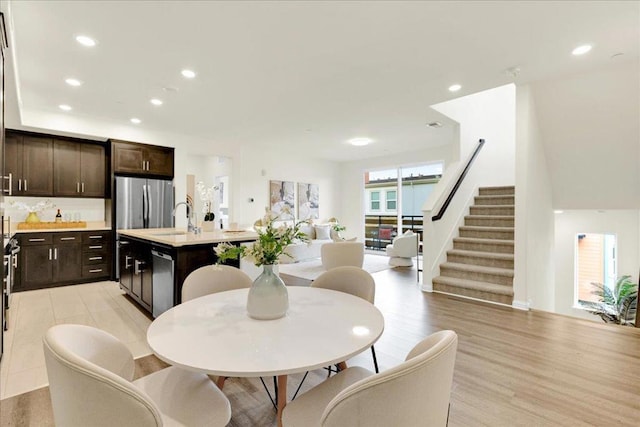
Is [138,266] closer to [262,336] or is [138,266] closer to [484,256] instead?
[262,336]

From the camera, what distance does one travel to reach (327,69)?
10.7ft

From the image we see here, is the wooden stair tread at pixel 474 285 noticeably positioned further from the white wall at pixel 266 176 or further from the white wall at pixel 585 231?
the white wall at pixel 266 176

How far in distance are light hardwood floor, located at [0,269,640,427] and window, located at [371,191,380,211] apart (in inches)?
216

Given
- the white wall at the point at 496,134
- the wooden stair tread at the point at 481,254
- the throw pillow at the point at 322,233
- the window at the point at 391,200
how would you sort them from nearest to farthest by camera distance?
the wooden stair tread at the point at 481,254 < the white wall at the point at 496,134 < the throw pillow at the point at 322,233 < the window at the point at 391,200

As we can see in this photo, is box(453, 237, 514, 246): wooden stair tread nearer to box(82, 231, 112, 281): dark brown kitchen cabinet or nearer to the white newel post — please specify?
the white newel post

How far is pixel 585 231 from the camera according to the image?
20.7ft

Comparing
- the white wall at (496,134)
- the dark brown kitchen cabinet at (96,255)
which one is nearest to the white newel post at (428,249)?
the white wall at (496,134)

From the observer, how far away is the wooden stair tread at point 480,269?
4023mm

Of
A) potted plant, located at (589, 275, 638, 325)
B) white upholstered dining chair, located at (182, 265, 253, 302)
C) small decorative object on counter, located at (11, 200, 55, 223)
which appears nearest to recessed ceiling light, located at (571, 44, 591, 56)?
white upholstered dining chair, located at (182, 265, 253, 302)

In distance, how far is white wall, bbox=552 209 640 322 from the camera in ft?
18.7

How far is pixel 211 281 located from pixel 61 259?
165 inches

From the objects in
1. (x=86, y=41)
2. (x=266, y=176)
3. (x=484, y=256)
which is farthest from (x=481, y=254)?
(x=86, y=41)

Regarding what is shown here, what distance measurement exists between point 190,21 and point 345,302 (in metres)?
2.48

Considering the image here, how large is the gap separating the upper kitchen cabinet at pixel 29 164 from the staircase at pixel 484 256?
6195 millimetres
